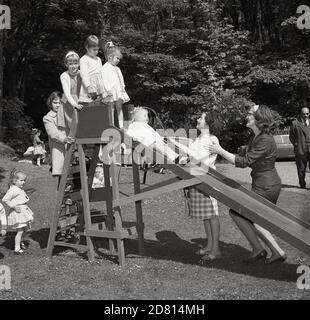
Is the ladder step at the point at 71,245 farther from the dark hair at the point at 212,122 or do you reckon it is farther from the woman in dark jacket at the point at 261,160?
the dark hair at the point at 212,122

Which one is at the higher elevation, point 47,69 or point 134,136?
point 47,69

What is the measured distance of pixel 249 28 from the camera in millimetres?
30641

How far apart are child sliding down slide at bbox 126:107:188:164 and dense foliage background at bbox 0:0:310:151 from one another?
17505 millimetres

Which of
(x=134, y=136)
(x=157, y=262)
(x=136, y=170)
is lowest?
(x=157, y=262)

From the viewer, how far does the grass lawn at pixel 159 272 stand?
5.32 m

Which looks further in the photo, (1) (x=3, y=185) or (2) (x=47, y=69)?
(2) (x=47, y=69)

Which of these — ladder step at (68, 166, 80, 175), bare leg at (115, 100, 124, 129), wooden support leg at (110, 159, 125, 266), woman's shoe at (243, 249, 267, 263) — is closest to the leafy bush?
ladder step at (68, 166, 80, 175)

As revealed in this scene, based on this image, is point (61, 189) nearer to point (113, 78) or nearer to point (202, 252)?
point (113, 78)

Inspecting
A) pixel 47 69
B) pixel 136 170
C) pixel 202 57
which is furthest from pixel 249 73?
pixel 136 170

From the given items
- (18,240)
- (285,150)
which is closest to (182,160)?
(18,240)

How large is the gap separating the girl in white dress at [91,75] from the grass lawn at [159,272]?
2.13 meters

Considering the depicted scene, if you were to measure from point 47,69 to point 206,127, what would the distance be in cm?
2356

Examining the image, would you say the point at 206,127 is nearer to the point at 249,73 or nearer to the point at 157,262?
the point at 157,262
